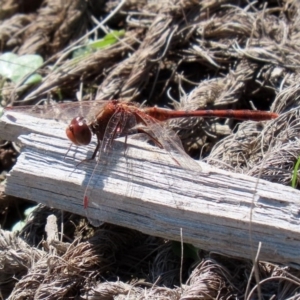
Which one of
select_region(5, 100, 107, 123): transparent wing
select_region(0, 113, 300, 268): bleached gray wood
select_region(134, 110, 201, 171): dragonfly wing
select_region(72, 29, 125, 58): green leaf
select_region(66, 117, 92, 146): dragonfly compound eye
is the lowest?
select_region(0, 113, 300, 268): bleached gray wood

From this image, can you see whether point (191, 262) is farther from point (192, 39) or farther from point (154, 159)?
point (192, 39)

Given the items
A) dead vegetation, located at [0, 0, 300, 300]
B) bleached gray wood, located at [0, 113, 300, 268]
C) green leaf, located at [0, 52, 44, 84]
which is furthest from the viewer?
green leaf, located at [0, 52, 44, 84]

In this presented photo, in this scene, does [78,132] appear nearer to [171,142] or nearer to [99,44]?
[171,142]

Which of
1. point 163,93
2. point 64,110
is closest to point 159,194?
point 64,110

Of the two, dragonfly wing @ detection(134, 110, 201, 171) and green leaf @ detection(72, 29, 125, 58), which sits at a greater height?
green leaf @ detection(72, 29, 125, 58)

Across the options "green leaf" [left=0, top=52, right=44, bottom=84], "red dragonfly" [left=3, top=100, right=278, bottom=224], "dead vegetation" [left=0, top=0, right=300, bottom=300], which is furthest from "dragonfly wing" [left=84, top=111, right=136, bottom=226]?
"green leaf" [left=0, top=52, right=44, bottom=84]

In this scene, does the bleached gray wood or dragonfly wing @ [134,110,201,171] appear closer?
the bleached gray wood

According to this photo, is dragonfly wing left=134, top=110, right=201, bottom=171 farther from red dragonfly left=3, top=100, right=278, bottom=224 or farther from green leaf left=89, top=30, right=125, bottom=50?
green leaf left=89, top=30, right=125, bottom=50

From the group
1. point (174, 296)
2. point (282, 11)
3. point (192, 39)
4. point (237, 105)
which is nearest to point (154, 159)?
point (174, 296)
